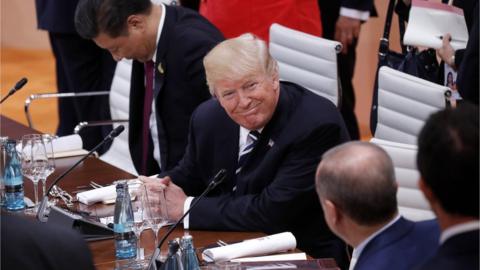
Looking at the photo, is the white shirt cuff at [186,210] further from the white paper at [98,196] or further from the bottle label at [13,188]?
the bottle label at [13,188]

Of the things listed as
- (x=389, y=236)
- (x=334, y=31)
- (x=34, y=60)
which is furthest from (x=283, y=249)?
(x=34, y=60)

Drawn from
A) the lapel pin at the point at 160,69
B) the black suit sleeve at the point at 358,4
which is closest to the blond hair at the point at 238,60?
the lapel pin at the point at 160,69

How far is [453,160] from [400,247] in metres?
0.45

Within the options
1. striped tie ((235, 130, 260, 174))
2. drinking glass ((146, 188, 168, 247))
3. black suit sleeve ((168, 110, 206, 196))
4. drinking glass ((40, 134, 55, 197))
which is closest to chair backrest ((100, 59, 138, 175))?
black suit sleeve ((168, 110, 206, 196))

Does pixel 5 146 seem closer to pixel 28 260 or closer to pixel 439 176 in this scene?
pixel 28 260

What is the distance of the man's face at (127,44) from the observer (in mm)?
4027

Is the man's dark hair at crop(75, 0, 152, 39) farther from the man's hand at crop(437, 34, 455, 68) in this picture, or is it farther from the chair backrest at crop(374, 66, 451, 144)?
the man's hand at crop(437, 34, 455, 68)

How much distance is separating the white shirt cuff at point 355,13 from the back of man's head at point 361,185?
3.47 m

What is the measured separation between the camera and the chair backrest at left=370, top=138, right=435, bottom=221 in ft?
10.4

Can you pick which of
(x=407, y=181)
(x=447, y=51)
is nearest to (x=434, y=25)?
(x=447, y=51)

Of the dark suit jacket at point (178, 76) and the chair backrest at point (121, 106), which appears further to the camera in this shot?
the chair backrest at point (121, 106)

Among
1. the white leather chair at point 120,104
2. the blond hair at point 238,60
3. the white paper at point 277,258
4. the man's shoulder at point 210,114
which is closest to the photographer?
the white paper at point 277,258

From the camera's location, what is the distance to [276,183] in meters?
3.20

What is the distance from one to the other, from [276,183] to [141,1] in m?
1.22
